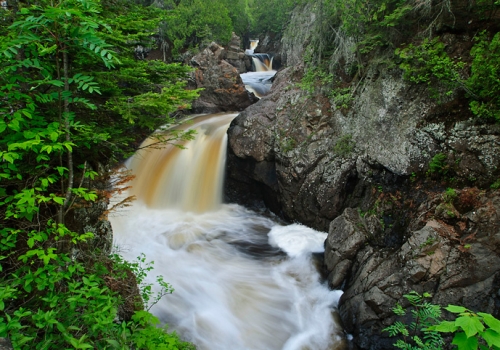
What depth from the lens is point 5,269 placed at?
2668mm

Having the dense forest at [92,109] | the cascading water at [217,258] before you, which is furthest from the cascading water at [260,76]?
the dense forest at [92,109]

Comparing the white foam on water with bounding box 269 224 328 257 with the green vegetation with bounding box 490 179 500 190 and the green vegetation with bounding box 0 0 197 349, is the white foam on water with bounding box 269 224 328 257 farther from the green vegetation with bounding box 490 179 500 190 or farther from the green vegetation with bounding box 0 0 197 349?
the green vegetation with bounding box 0 0 197 349

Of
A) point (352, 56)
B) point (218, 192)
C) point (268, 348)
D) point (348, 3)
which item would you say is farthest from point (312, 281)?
point (348, 3)

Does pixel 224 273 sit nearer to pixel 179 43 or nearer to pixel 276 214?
pixel 276 214

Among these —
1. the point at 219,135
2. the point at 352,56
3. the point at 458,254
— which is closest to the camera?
the point at 458,254

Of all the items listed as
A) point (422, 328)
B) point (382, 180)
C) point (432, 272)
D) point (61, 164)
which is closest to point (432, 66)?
point (382, 180)

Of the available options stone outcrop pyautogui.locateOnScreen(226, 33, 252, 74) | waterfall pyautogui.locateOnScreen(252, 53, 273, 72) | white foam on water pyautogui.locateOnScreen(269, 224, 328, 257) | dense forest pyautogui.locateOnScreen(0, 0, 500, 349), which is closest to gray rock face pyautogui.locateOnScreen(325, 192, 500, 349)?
white foam on water pyautogui.locateOnScreen(269, 224, 328, 257)

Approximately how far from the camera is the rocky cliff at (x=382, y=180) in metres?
4.41

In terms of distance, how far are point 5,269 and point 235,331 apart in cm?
371

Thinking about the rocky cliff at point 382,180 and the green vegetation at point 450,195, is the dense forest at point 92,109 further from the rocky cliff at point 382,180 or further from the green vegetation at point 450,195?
the green vegetation at point 450,195

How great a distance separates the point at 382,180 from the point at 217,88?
1125cm

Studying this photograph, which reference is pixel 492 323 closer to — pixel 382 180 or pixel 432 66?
pixel 382 180

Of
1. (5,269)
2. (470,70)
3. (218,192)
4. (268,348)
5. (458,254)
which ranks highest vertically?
(470,70)

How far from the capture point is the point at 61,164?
2.80 metres
